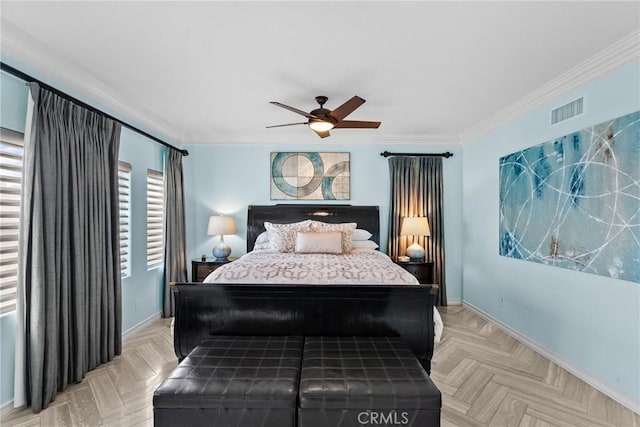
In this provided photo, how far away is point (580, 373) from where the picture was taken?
256cm

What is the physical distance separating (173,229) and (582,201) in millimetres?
4490

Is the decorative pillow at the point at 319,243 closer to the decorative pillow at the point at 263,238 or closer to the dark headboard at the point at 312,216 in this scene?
the decorative pillow at the point at 263,238

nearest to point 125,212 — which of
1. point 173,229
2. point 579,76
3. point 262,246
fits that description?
point 173,229

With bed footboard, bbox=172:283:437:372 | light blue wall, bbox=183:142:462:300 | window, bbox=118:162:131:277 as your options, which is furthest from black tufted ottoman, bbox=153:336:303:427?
light blue wall, bbox=183:142:462:300

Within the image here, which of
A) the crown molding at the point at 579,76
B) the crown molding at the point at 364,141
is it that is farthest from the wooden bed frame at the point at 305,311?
the crown molding at the point at 364,141

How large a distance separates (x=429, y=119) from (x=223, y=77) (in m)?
2.54

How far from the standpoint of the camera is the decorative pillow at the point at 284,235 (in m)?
3.89

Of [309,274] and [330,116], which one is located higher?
[330,116]

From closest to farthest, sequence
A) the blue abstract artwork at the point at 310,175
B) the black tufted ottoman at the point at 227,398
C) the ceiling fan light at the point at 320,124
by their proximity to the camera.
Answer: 1. the black tufted ottoman at the point at 227,398
2. the ceiling fan light at the point at 320,124
3. the blue abstract artwork at the point at 310,175

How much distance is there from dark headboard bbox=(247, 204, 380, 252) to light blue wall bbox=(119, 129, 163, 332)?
1.39 m

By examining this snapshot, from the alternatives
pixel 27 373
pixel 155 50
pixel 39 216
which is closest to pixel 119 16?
pixel 155 50

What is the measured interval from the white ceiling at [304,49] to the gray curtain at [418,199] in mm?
1229

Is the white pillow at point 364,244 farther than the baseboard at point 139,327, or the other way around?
the white pillow at point 364,244

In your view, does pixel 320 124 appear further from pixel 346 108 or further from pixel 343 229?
pixel 343 229
